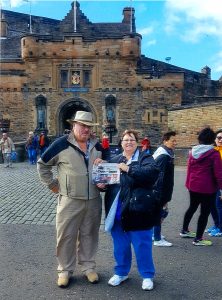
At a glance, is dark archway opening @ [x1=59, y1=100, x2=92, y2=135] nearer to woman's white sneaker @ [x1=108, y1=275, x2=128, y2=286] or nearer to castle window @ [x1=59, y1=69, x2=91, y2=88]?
castle window @ [x1=59, y1=69, x2=91, y2=88]

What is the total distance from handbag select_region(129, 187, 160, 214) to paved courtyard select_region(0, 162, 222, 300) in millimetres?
822

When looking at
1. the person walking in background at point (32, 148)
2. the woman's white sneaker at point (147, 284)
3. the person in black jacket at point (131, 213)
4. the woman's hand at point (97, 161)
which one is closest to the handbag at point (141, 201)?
the person in black jacket at point (131, 213)

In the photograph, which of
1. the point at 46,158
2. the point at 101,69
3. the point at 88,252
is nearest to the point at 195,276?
the point at 88,252

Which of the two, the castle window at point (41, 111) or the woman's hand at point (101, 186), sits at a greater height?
the castle window at point (41, 111)

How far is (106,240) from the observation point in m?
6.25

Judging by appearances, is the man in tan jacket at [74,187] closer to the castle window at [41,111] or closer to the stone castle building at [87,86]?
the stone castle building at [87,86]

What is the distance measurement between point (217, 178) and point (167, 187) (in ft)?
2.21

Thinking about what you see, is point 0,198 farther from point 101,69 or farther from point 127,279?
point 101,69

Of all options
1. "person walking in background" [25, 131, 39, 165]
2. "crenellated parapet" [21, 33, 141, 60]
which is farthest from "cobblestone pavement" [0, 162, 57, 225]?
"crenellated parapet" [21, 33, 141, 60]

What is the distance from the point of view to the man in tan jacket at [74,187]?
4324 mm

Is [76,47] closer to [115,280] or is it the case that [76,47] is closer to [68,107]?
[68,107]

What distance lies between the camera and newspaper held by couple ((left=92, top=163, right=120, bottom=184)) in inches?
164

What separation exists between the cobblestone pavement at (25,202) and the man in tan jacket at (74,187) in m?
2.86

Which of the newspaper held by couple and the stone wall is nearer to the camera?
the newspaper held by couple
